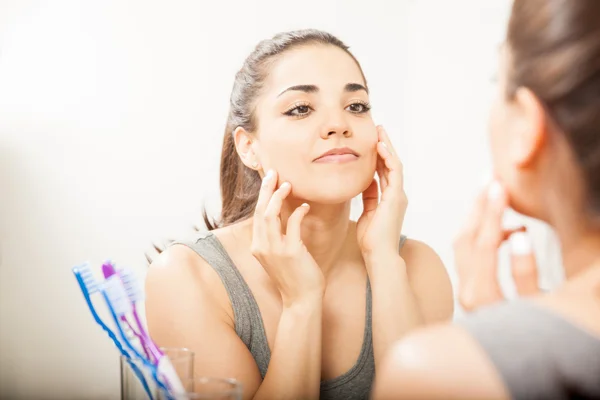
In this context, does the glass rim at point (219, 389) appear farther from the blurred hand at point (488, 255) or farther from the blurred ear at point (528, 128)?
the blurred ear at point (528, 128)

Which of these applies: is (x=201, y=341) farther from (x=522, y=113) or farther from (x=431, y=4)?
(x=431, y=4)

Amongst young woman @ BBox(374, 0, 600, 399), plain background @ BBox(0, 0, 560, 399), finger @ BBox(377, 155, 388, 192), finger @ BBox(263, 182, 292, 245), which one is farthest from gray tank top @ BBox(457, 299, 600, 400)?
plain background @ BBox(0, 0, 560, 399)

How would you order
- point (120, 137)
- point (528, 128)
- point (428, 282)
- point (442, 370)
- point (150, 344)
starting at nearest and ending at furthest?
point (442, 370) → point (528, 128) → point (150, 344) → point (428, 282) → point (120, 137)

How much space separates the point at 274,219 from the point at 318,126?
0.18 meters

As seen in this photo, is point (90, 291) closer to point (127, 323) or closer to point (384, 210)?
point (127, 323)

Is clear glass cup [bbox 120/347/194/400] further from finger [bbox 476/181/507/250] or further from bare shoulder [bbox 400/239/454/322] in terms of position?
bare shoulder [bbox 400/239/454/322]

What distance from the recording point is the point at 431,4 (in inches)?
57.0

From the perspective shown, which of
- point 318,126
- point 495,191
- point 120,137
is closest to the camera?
point 495,191

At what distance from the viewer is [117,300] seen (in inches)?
26.7

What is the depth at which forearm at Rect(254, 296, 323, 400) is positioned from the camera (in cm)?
84

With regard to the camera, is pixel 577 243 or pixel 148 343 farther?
pixel 148 343

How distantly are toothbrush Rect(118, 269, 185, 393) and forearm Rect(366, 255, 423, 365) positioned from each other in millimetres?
361

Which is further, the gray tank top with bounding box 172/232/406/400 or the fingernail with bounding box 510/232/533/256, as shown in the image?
the gray tank top with bounding box 172/232/406/400

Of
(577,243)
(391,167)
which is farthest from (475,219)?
(391,167)
